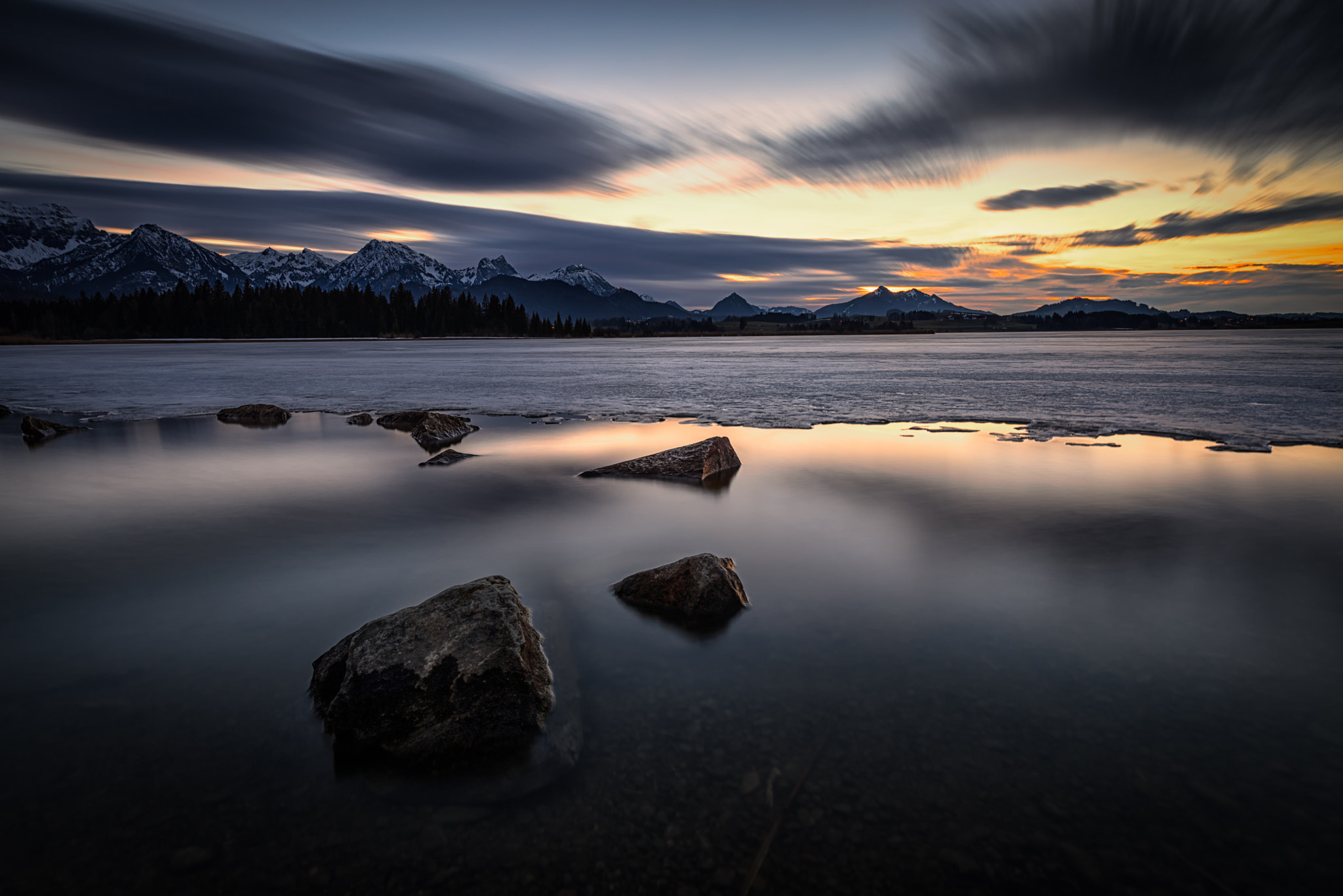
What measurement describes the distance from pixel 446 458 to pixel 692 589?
1115 cm

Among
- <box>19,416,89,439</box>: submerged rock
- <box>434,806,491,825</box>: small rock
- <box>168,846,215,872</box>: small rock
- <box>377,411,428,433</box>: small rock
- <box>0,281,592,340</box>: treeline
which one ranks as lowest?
<box>0,281,592,340</box>: treeline

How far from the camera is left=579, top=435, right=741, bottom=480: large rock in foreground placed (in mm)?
14367

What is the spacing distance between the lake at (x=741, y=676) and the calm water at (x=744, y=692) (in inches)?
1.3

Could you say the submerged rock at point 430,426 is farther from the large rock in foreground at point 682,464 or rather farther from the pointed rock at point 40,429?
the pointed rock at point 40,429

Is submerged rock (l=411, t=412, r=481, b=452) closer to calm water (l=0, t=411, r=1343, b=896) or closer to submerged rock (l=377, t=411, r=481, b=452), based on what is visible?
submerged rock (l=377, t=411, r=481, b=452)

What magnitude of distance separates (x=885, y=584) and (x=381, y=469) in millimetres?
12482

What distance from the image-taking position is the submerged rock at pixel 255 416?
2408cm

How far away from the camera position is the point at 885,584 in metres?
8.45

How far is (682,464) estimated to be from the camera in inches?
573

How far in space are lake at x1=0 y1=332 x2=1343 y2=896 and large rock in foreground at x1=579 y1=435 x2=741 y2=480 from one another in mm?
734

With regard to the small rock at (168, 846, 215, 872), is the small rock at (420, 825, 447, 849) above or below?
above

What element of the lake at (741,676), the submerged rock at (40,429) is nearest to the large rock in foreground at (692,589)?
the lake at (741,676)

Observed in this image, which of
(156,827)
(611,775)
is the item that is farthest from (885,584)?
(156,827)

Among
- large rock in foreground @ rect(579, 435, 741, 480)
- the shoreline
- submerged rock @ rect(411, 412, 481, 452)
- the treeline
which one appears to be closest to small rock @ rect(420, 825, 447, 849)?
large rock in foreground @ rect(579, 435, 741, 480)
